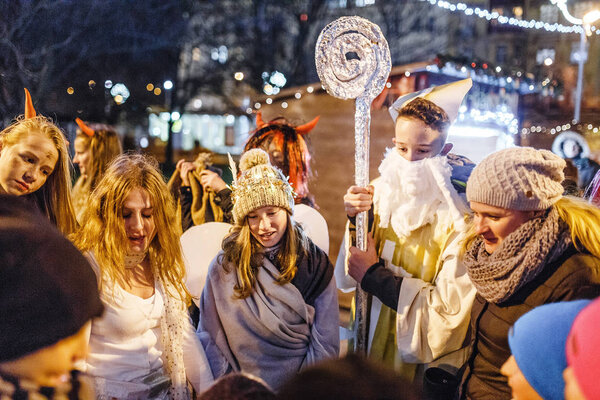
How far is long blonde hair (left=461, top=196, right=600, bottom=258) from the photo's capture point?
5.77 ft

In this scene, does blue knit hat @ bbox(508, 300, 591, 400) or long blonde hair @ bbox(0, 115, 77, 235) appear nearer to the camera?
blue knit hat @ bbox(508, 300, 591, 400)

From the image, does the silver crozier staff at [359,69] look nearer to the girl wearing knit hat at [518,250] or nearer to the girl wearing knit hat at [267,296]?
the girl wearing knit hat at [267,296]

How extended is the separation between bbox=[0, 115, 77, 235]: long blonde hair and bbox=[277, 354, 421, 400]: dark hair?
2368 mm

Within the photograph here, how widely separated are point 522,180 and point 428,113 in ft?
3.05

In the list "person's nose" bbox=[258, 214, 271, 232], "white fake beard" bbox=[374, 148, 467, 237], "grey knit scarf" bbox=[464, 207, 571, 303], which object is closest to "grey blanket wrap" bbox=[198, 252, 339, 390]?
"person's nose" bbox=[258, 214, 271, 232]

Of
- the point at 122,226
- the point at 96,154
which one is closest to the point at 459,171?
the point at 122,226

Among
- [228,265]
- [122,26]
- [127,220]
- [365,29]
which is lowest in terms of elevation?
[228,265]

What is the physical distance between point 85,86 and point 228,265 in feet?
38.8

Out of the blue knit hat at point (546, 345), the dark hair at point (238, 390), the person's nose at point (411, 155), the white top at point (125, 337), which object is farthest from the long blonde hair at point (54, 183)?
the blue knit hat at point (546, 345)

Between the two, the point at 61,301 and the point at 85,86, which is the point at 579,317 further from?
the point at 85,86

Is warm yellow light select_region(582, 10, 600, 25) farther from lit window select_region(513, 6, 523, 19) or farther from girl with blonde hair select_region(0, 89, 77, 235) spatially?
lit window select_region(513, 6, 523, 19)

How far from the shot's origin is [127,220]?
7.50ft

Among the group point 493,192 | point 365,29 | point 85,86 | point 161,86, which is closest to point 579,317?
point 493,192

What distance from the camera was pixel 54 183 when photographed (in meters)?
2.92
